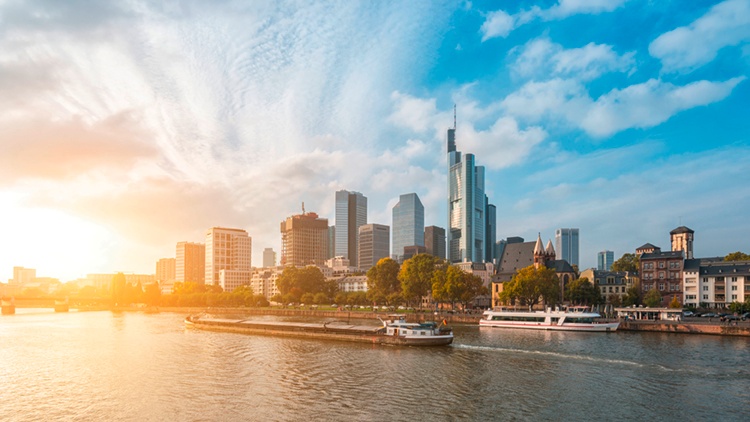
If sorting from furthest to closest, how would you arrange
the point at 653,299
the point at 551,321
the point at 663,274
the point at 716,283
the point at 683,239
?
the point at 683,239 → the point at 663,274 → the point at 653,299 → the point at 716,283 → the point at 551,321

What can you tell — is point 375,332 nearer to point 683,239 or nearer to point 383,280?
point 383,280

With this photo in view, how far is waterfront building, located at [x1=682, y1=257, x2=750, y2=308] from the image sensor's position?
131 m

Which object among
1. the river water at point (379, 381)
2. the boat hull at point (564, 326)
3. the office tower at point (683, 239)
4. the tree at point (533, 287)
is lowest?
the boat hull at point (564, 326)

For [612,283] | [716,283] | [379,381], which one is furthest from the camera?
[612,283]

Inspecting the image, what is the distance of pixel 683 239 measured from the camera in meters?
172

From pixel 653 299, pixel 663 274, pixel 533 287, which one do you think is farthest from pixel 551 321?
pixel 663 274

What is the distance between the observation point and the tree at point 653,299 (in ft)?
447

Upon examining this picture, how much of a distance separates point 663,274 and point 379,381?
393 feet

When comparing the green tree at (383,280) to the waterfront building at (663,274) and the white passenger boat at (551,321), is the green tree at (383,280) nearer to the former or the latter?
the white passenger boat at (551,321)

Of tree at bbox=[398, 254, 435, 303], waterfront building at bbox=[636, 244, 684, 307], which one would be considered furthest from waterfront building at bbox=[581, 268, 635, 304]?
tree at bbox=[398, 254, 435, 303]

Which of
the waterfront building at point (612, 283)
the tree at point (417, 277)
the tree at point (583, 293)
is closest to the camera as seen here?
the tree at point (583, 293)

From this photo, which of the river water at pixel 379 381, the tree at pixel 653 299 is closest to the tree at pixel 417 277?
the tree at pixel 653 299

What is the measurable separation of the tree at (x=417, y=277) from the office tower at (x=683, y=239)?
77992mm

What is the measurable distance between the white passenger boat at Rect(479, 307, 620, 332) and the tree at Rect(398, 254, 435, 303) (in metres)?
36.2
